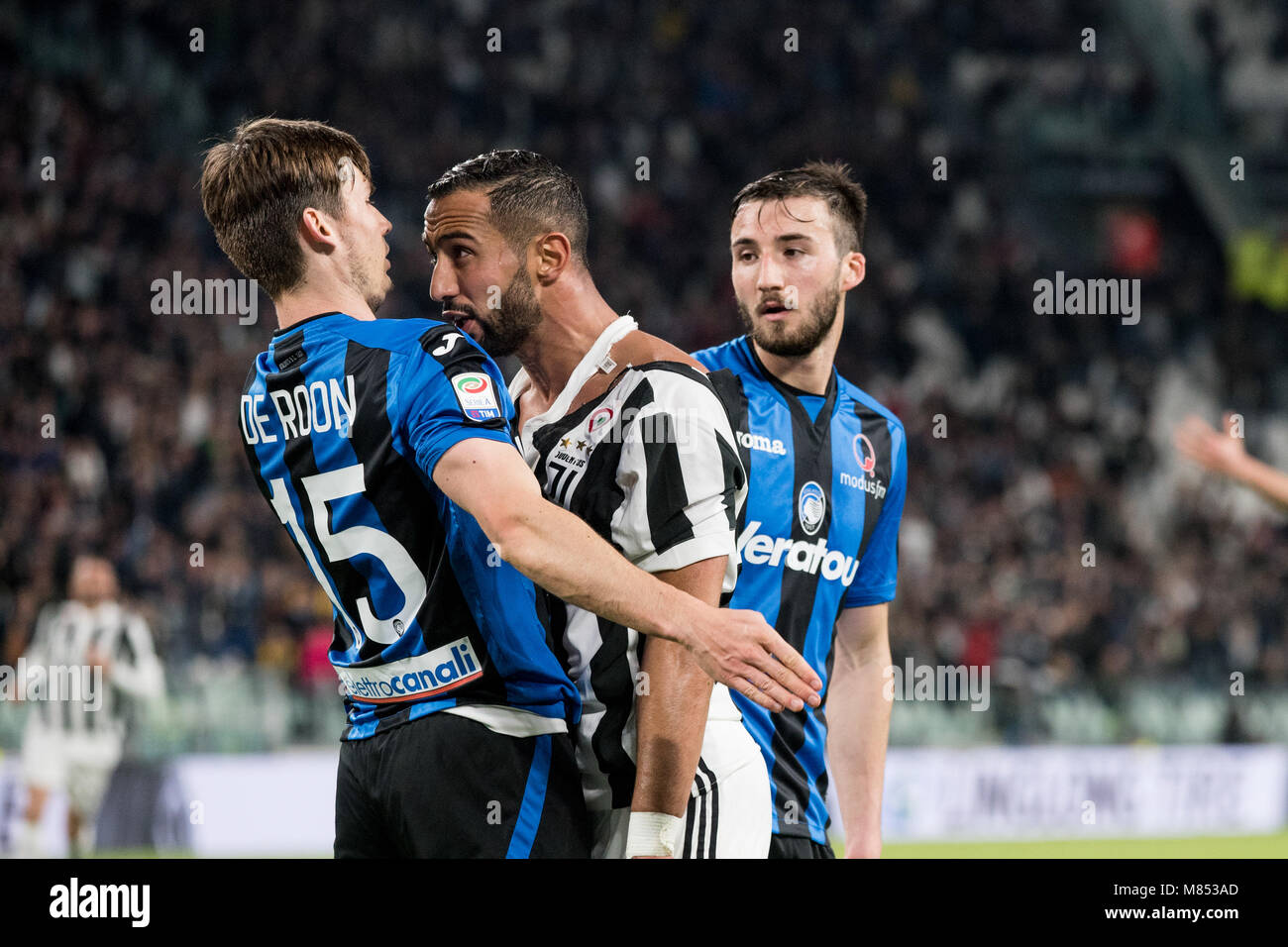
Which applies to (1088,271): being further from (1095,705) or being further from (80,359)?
(80,359)

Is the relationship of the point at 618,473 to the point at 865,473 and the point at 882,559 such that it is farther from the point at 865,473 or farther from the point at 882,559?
the point at 882,559

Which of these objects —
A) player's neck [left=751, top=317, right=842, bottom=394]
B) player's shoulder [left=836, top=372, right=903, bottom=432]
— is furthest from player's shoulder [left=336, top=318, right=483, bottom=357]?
player's shoulder [left=836, top=372, right=903, bottom=432]

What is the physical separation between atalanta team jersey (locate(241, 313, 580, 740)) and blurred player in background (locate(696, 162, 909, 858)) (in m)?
1.18

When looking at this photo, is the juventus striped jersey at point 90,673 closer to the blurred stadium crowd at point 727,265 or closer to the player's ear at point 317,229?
the blurred stadium crowd at point 727,265

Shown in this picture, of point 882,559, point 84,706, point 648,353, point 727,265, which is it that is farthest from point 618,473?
point 727,265

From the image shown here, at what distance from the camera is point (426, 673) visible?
9.92 feet

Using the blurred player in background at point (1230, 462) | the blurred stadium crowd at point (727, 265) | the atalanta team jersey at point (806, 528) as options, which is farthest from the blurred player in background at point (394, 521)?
the blurred stadium crowd at point (727, 265)

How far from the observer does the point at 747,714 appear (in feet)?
12.8

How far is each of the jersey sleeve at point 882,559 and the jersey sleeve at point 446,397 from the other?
1.87 meters

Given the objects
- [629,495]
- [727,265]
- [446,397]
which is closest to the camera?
[446,397]

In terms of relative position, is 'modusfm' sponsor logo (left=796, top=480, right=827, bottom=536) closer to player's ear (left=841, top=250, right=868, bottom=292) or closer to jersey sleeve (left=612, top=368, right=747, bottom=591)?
player's ear (left=841, top=250, right=868, bottom=292)

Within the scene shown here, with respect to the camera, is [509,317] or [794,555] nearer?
[509,317]

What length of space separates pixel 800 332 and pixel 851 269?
37 centimetres
